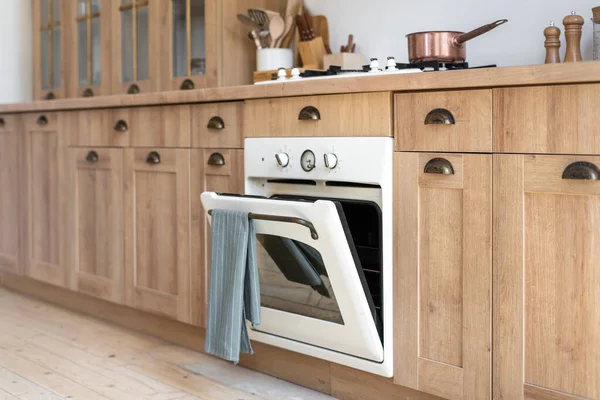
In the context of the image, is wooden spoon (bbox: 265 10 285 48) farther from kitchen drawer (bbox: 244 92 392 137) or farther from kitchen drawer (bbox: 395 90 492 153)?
kitchen drawer (bbox: 395 90 492 153)

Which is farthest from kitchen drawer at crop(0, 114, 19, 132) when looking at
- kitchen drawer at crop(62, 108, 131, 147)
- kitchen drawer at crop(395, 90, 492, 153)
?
kitchen drawer at crop(395, 90, 492, 153)

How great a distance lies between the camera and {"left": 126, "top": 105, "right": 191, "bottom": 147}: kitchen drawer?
2566mm

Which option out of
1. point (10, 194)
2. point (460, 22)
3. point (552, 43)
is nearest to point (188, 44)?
point (460, 22)

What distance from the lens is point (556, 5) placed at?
2166mm

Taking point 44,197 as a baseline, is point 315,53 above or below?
above

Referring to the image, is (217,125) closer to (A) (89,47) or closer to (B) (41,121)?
(B) (41,121)

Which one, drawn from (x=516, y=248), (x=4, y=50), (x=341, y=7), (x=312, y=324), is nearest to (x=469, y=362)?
(x=516, y=248)

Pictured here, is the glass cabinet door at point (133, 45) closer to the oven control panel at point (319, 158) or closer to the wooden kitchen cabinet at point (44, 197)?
the wooden kitchen cabinet at point (44, 197)

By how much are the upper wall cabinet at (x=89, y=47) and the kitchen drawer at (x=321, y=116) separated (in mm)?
1417

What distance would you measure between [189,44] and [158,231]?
80 cm

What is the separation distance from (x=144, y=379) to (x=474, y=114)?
1336 millimetres

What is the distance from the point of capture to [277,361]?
2.36 metres

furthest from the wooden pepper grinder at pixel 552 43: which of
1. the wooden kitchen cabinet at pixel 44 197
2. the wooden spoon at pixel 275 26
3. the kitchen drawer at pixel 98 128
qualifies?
the wooden kitchen cabinet at pixel 44 197

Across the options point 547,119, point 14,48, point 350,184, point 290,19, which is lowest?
point 350,184
